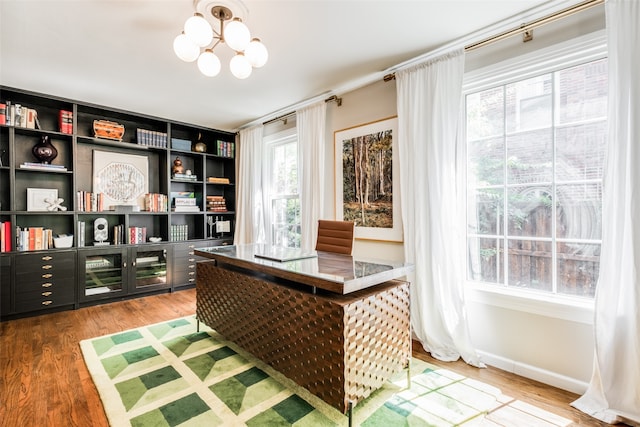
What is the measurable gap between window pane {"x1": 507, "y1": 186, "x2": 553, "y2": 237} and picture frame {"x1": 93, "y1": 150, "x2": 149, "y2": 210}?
176 inches

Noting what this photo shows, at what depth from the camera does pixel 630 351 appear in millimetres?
1606

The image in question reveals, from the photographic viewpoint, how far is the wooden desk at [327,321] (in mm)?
1480

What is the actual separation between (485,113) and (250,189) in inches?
130

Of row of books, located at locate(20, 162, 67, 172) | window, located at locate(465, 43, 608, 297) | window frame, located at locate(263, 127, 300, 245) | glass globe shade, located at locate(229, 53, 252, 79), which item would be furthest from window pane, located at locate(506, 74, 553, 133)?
row of books, located at locate(20, 162, 67, 172)

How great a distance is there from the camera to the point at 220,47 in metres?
2.43

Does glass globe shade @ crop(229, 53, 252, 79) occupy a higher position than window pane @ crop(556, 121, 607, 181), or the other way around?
glass globe shade @ crop(229, 53, 252, 79)

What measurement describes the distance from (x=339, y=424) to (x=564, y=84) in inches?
101

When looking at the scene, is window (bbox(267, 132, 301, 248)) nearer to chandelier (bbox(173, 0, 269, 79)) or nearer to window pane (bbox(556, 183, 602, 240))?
chandelier (bbox(173, 0, 269, 79))

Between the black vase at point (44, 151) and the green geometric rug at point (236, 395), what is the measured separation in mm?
2423

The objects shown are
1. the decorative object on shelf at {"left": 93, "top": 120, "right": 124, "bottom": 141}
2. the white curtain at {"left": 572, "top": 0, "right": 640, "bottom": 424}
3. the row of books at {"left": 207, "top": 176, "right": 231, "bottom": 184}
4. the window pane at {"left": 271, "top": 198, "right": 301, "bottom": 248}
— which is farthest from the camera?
the row of books at {"left": 207, "top": 176, "right": 231, "bottom": 184}

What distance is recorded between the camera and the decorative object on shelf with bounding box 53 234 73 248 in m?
3.41

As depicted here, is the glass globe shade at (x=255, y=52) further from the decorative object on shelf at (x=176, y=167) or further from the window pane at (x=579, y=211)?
the decorative object on shelf at (x=176, y=167)

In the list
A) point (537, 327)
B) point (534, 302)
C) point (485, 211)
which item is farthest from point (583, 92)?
point (537, 327)

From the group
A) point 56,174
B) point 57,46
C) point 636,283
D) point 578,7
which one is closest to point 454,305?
point 636,283
